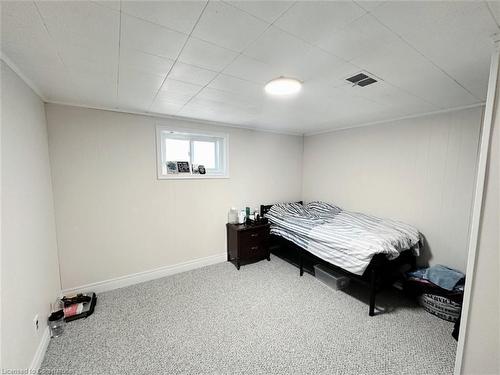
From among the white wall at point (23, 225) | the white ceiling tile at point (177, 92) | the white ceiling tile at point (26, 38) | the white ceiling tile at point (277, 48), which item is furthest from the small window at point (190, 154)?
the white ceiling tile at point (277, 48)

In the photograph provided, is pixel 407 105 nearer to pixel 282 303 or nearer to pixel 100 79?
pixel 282 303

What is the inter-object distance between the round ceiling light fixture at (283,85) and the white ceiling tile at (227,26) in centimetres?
51

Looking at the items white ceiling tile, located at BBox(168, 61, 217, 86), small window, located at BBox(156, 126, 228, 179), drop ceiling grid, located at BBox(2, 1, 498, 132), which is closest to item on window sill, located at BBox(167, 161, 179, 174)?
small window, located at BBox(156, 126, 228, 179)

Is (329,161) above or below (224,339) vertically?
above

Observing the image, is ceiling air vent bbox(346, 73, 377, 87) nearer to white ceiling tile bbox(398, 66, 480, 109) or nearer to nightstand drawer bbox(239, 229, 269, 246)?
white ceiling tile bbox(398, 66, 480, 109)

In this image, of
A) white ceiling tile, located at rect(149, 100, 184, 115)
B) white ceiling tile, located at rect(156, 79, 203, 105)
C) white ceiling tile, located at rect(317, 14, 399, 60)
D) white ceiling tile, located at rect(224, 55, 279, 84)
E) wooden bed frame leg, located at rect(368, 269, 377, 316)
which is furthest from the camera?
white ceiling tile, located at rect(149, 100, 184, 115)

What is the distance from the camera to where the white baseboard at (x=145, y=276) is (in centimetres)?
246

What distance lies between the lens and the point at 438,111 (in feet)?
7.97

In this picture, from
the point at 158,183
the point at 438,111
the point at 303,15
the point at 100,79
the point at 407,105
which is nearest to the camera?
the point at 303,15

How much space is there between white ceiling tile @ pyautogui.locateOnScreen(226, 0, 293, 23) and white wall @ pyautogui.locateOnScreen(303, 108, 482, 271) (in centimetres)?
259

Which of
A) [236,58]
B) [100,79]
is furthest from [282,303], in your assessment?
[100,79]

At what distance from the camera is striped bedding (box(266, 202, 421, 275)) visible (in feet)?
7.00

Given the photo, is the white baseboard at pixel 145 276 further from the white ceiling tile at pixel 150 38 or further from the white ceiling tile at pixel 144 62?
the white ceiling tile at pixel 150 38

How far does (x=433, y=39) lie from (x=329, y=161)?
2648mm
